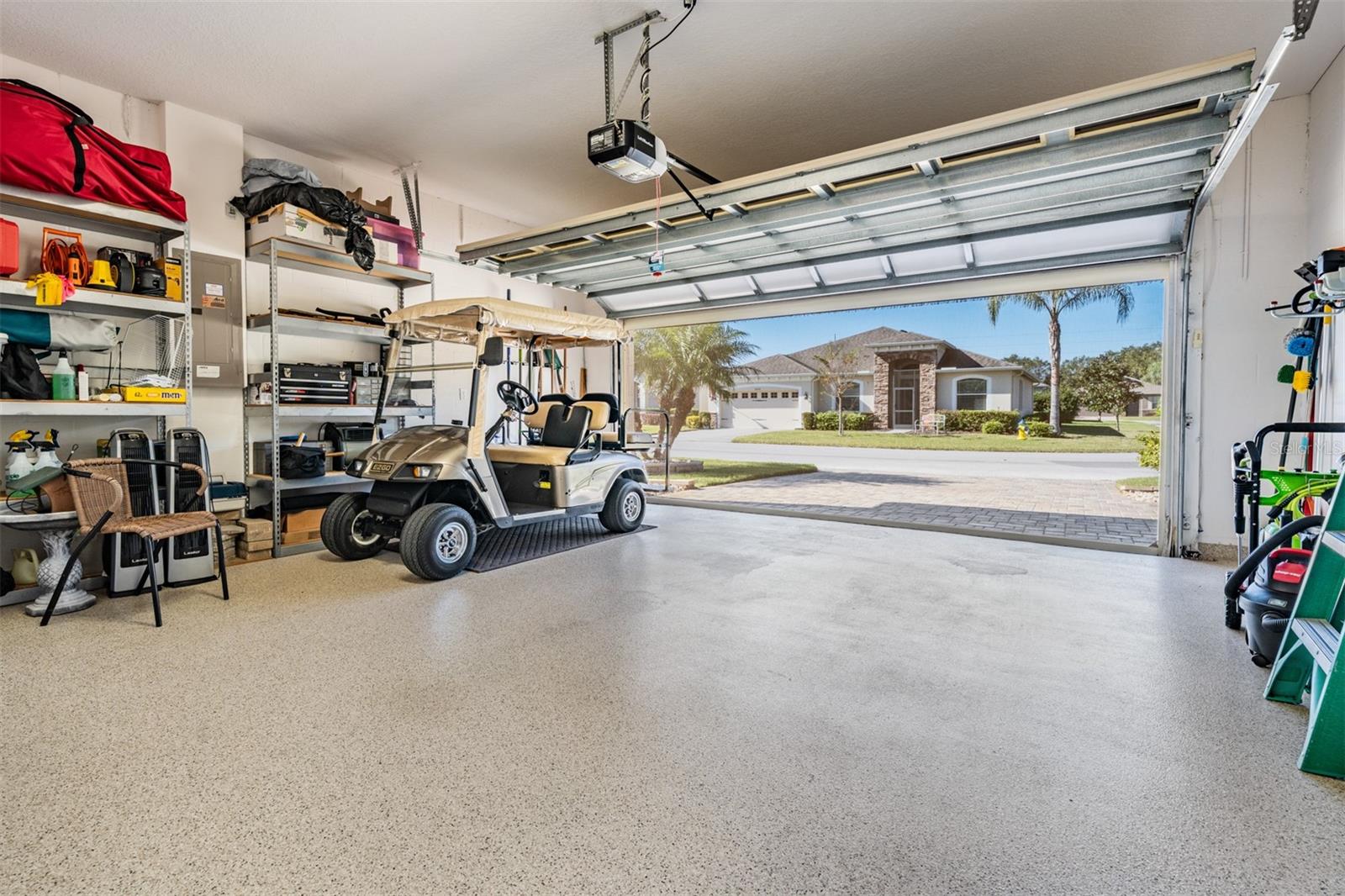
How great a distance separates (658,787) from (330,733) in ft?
3.83

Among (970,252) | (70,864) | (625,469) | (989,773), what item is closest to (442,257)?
(625,469)

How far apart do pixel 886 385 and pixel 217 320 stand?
7333mm

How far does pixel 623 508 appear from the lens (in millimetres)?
5824

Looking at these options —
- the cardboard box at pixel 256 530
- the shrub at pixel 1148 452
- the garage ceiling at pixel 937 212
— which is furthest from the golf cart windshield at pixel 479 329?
the shrub at pixel 1148 452

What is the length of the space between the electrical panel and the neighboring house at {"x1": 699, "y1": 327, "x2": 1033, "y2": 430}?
5.83m

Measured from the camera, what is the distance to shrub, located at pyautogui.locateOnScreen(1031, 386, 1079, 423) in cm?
734

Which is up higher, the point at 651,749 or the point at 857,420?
the point at 857,420

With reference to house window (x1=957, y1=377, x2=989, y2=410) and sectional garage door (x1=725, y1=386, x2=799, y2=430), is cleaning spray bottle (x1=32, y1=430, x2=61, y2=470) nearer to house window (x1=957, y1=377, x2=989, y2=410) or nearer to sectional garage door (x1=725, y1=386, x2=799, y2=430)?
sectional garage door (x1=725, y1=386, x2=799, y2=430)

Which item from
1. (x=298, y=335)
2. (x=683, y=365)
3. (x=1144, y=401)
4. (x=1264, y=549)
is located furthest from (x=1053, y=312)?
(x=298, y=335)

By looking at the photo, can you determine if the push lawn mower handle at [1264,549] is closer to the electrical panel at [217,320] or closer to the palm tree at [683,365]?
the electrical panel at [217,320]

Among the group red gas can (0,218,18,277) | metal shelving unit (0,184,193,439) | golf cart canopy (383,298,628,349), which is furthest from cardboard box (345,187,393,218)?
red gas can (0,218,18,277)

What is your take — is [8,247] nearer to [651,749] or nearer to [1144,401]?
[651,749]

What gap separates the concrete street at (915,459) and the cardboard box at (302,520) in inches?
199

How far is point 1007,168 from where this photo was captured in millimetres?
3912
